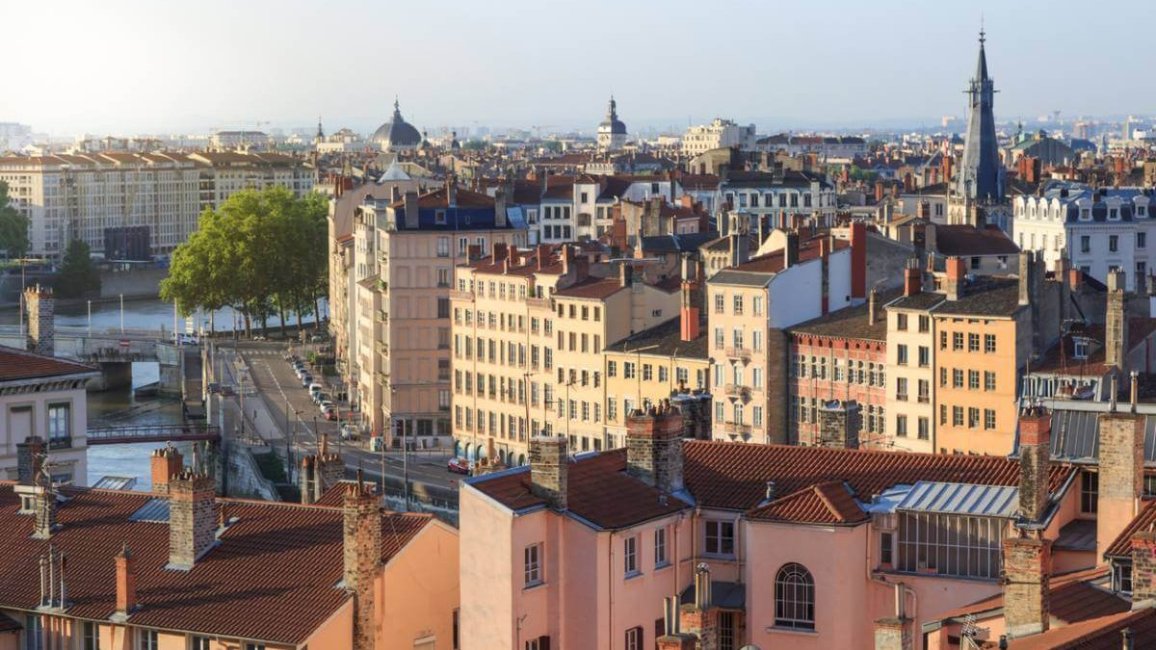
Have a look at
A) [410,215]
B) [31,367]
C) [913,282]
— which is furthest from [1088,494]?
[410,215]

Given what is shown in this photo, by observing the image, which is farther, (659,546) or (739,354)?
(739,354)

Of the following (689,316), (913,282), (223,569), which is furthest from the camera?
(689,316)

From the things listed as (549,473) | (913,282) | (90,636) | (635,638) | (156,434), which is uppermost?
(913,282)

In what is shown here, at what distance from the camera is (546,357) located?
158 feet

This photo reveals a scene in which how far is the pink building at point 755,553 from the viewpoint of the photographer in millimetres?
18250

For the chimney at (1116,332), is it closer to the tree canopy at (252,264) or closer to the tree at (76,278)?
the tree canopy at (252,264)

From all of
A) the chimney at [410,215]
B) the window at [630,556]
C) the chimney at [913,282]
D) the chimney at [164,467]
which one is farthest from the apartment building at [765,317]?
the window at [630,556]

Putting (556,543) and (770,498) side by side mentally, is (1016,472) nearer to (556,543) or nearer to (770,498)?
(770,498)

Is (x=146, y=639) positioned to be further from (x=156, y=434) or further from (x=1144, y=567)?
(x=156, y=434)

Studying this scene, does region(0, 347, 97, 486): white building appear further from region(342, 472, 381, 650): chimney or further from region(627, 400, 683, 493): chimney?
region(627, 400, 683, 493): chimney

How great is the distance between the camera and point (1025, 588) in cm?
1558

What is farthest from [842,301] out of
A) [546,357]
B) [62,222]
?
[62,222]

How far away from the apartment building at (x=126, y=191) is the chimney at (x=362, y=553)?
349 ft

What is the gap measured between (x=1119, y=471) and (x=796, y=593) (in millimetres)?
2391
